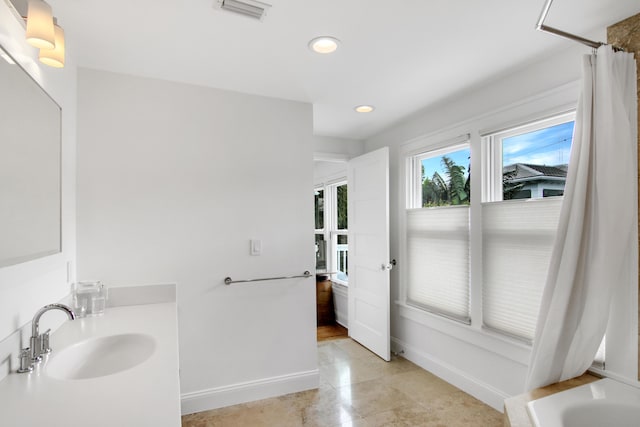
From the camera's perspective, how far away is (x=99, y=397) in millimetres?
973

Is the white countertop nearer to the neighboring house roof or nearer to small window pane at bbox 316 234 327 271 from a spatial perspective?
the neighboring house roof

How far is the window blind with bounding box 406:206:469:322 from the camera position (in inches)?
108

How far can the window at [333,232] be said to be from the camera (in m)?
4.76

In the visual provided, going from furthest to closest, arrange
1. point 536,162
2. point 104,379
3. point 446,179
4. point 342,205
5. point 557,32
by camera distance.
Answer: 1. point 342,205
2. point 446,179
3. point 536,162
4. point 557,32
5. point 104,379

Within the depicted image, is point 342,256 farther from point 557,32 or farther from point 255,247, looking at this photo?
point 557,32

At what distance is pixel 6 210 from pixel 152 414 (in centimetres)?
84

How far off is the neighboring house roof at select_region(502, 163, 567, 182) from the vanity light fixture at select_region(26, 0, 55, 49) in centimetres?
248

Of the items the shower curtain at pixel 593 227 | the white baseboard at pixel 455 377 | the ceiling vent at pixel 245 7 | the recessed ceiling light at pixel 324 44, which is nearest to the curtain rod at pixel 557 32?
the shower curtain at pixel 593 227

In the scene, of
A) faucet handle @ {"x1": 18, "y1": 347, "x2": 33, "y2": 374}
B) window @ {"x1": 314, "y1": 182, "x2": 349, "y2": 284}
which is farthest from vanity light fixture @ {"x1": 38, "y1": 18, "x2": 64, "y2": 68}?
window @ {"x1": 314, "y1": 182, "x2": 349, "y2": 284}

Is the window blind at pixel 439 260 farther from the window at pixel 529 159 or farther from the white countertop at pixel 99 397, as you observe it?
the white countertop at pixel 99 397

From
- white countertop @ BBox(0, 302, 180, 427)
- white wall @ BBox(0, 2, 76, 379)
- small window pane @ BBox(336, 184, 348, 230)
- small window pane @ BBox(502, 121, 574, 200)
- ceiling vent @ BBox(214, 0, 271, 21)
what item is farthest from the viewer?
small window pane @ BBox(336, 184, 348, 230)

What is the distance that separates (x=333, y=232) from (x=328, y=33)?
3.32 meters

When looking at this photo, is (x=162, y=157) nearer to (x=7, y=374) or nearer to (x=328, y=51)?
(x=328, y=51)

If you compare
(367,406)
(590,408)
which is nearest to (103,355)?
(367,406)
